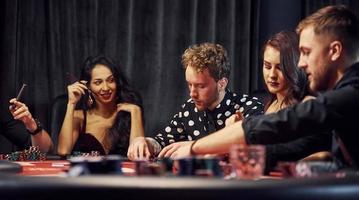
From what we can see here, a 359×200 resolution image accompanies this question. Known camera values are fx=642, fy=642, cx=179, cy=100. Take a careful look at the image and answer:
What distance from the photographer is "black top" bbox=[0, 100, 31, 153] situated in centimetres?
427

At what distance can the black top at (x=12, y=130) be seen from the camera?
4266 millimetres

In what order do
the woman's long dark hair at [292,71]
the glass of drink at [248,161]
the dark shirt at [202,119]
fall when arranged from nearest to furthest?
the glass of drink at [248,161] < the woman's long dark hair at [292,71] < the dark shirt at [202,119]

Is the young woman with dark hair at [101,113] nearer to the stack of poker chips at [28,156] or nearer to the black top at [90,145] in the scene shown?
the black top at [90,145]

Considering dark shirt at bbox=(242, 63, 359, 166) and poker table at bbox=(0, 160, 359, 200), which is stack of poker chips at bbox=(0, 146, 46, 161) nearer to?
dark shirt at bbox=(242, 63, 359, 166)

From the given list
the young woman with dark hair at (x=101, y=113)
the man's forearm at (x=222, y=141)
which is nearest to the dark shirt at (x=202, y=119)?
the young woman with dark hair at (x=101, y=113)

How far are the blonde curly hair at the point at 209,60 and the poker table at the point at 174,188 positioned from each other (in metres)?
2.30

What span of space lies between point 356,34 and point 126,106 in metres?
2.76

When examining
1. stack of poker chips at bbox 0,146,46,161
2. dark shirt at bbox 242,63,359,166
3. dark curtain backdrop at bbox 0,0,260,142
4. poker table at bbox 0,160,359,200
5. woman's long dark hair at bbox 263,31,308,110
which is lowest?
stack of poker chips at bbox 0,146,46,161

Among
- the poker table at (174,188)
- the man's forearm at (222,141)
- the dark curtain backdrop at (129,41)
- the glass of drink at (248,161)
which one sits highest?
the dark curtain backdrop at (129,41)

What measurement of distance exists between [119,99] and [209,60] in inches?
41.5

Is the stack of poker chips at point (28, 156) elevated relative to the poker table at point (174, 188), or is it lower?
lower

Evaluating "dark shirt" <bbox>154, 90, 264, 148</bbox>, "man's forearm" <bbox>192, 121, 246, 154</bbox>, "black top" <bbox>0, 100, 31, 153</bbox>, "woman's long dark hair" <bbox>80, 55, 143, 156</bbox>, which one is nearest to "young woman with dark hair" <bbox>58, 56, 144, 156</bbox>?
"woman's long dark hair" <bbox>80, 55, 143, 156</bbox>

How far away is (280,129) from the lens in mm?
1718

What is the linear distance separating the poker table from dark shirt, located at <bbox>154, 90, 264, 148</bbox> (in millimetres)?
2183
